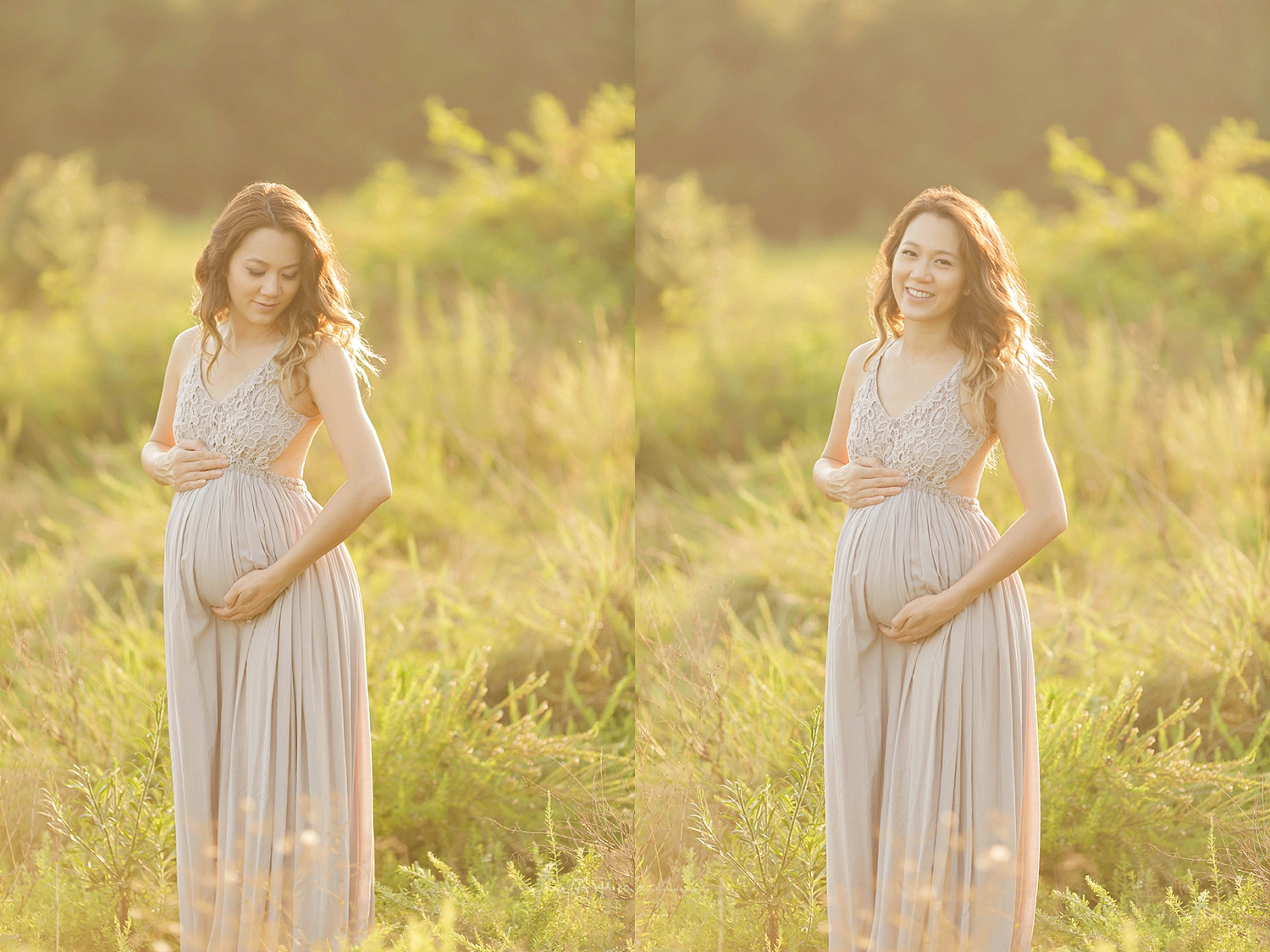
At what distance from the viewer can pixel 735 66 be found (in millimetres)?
5633

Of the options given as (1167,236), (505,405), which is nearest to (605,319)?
(505,405)

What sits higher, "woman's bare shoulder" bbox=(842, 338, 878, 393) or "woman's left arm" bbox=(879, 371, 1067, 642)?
"woman's bare shoulder" bbox=(842, 338, 878, 393)

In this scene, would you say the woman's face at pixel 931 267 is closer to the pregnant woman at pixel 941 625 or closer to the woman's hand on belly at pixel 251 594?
the pregnant woman at pixel 941 625

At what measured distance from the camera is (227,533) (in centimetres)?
255

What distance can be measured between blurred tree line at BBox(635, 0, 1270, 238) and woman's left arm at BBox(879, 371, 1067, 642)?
116 inches

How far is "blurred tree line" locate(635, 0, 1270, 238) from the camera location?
4859mm

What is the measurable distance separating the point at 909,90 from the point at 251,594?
13.3ft

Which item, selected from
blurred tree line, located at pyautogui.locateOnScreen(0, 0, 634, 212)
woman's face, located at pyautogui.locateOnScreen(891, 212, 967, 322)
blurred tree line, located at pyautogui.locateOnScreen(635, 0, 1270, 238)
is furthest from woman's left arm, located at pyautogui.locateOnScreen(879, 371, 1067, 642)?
blurred tree line, located at pyautogui.locateOnScreen(635, 0, 1270, 238)

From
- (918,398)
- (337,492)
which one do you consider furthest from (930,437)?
(337,492)

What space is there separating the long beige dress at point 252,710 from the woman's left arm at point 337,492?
0.17ft

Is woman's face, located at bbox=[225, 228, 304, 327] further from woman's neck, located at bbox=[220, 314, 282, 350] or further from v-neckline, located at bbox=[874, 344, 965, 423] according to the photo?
v-neckline, located at bbox=[874, 344, 965, 423]

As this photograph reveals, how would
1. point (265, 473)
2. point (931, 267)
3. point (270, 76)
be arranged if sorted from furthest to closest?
point (270, 76) → point (265, 473) → point (931, 267)

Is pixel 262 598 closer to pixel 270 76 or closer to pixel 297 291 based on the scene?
pixel 297 291

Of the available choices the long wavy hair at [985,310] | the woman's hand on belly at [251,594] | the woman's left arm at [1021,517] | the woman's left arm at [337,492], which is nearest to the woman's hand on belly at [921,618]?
the woman's left arm at [1021,517]
